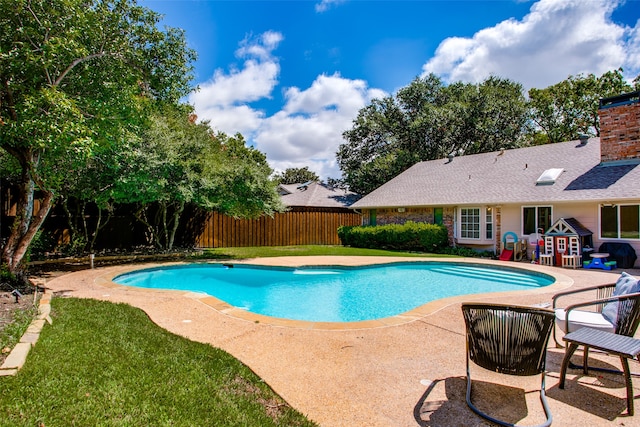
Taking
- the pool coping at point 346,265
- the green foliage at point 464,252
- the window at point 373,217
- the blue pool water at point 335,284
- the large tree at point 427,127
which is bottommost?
the blue pool water at point 335,284

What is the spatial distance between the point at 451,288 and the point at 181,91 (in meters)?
8.67

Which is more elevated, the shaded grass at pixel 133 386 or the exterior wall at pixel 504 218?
the exterior wall at pixel 504 218

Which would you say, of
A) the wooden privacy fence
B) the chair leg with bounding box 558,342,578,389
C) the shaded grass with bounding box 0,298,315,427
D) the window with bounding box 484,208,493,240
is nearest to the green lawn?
the shaded grass with bounding box 0,298,315,427

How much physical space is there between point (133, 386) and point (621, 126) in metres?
16.2

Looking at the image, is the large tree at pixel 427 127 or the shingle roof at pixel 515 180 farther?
the large tree at pixel 427 127

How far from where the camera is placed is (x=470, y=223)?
16.0 m

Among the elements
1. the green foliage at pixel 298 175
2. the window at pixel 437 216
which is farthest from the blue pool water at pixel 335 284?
the green foliage at pixel 298 175

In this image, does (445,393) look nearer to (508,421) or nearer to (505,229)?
(508,421)

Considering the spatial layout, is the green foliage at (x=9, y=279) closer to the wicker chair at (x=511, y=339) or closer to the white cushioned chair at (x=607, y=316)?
the wicker chair at (x=511, y=339)

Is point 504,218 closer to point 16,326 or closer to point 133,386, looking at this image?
point 133,386

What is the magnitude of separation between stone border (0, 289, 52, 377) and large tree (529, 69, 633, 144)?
2888 centimetres

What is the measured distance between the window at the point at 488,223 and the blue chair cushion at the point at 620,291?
38.4ft

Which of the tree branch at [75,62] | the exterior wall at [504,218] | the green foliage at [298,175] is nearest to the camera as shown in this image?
the tree branch at [75,62]

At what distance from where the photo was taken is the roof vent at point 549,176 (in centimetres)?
1395
